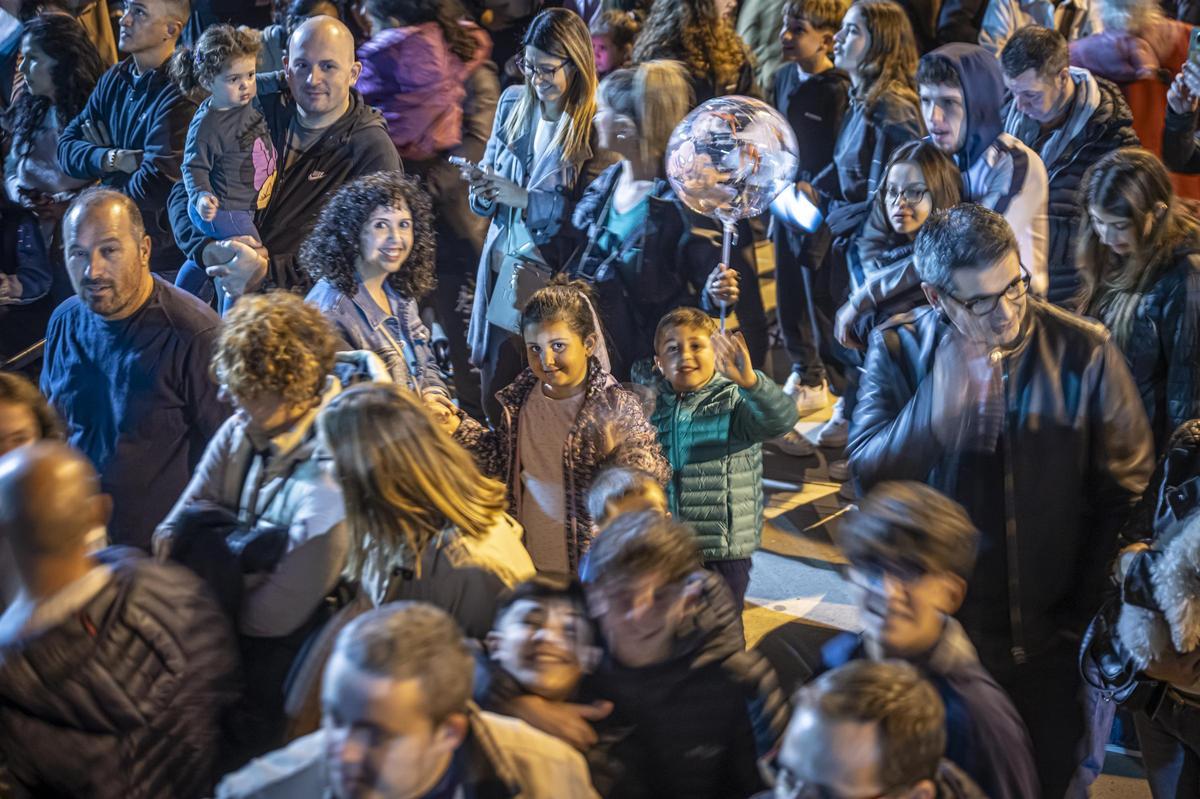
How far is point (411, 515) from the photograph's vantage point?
10.7ft

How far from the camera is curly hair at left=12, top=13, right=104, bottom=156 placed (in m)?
6.91

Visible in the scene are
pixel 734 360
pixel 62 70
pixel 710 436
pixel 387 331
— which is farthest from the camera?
pixel 62 70

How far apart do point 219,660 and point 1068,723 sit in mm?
2332

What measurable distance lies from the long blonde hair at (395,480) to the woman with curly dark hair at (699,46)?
165 inches

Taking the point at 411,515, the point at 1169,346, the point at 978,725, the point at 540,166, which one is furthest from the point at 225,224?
the point at 978,725

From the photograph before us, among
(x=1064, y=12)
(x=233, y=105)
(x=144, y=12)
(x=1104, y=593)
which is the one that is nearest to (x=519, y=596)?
(x=1104, y=593)

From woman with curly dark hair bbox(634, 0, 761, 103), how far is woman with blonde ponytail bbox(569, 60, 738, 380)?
124 centimetres

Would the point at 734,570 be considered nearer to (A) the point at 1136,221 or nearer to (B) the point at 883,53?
(A) the point at 1136,221

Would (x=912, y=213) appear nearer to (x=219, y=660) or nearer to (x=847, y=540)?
(x=847, y=540)

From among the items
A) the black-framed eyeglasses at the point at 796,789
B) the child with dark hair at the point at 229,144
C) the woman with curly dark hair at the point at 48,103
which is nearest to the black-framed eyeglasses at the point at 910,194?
the child with dark hair at the point at 229,144

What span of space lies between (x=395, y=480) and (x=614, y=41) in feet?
16.7

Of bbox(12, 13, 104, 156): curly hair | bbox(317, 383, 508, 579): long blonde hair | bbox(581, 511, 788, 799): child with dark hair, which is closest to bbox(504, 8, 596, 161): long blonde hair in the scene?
bbox(12, 13, 104, 156): curly hair

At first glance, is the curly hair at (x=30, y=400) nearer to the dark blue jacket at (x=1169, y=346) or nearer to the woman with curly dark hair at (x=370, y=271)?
the woman with curly dark hair at (x=370, y=271)

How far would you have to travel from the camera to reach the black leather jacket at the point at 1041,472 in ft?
12.1
